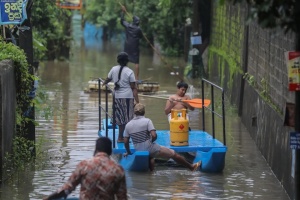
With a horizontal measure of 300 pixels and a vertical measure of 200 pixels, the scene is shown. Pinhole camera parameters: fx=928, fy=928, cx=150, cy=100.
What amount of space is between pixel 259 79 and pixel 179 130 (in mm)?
4456

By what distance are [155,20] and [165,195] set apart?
3161cm

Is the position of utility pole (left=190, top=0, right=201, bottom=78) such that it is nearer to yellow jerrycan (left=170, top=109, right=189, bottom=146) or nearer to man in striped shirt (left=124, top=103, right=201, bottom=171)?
yellow jerrycan (left=170, top=109, right=189, bottom=146)

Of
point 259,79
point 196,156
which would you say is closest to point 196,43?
point 259,79

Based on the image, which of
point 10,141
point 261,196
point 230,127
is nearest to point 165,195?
point 261,196

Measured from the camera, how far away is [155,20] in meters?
44.1

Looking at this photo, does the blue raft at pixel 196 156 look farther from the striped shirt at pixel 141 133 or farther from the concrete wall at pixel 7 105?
the concrete wall at pixel 7 105

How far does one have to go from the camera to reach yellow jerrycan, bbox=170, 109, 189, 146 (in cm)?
1479

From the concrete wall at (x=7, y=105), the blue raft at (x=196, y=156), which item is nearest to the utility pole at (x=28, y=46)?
the concrete wall at (x=7, y=105)

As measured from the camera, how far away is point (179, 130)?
1475 cm

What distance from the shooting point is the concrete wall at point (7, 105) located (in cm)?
1286

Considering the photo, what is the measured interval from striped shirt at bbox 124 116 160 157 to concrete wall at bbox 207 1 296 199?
197 centimetres

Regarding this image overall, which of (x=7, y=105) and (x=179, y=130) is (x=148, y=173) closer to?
(x=179, y=130)

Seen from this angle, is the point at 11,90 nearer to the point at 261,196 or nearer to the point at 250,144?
the point at 261,196

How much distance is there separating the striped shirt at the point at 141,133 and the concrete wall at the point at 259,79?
197cm
